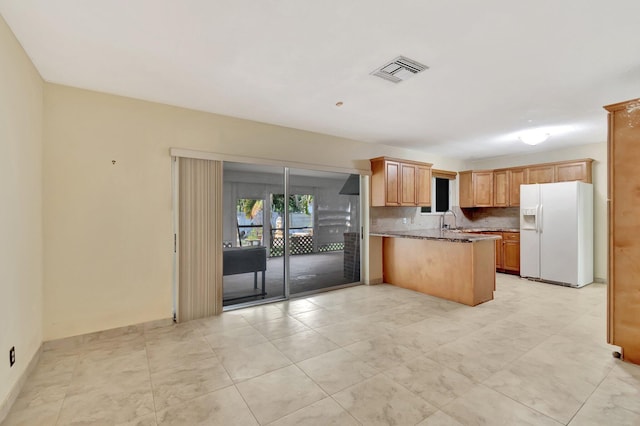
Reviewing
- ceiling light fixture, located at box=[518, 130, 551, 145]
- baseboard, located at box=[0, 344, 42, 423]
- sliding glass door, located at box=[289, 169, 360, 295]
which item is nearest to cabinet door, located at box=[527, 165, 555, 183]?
ceiling light fixture, located at box=[518, 130, 551, 145]

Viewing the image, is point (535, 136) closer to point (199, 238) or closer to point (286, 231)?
point (286, 231)

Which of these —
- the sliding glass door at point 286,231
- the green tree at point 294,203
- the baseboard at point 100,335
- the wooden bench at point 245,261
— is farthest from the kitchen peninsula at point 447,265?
the baseboard at point 100,335

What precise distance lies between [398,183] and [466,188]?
2601 millimetres

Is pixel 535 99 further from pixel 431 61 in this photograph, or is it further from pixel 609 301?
pixel 609 301

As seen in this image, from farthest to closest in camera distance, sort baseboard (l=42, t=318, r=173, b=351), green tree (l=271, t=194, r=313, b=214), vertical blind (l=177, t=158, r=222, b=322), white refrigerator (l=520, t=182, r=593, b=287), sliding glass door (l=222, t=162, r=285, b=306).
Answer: white refrigerator (l=520, t=182, r=593, b=287) → green tree (l=271, t=194, r=313, b=214) → sliding glass door (l=222, t=162, r=285, b=306) → vertical blind (l=177, t=158, r=222, b=322) → baseboard (l=42, t=318, r=173, b=351)

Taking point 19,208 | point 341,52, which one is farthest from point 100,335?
point 341,52

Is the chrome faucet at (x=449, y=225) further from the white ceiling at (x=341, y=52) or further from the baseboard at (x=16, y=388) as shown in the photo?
the baseboard at (x=16, y=388)

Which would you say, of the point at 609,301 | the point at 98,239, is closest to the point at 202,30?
the point at 98,239

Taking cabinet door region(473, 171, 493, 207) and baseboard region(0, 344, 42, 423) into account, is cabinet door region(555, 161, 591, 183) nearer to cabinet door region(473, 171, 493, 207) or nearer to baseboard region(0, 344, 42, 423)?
cabinet door region(473, 171, 493, 207)

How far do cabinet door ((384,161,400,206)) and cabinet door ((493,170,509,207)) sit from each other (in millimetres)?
2740

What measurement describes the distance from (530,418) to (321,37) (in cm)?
295

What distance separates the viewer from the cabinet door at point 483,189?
6.55 m

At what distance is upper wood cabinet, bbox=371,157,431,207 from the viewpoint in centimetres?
515

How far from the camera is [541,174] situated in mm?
5789
